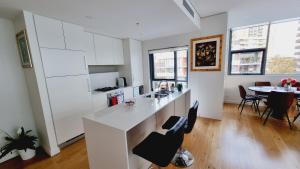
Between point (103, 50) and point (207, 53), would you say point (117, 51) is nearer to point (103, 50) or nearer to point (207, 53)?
point (103, 50)

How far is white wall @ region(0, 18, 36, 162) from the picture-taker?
2.04 meters

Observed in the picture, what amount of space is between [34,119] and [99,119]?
189cm

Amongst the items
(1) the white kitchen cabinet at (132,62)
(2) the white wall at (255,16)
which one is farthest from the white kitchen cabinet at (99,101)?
(2) the white wall at (255,16)

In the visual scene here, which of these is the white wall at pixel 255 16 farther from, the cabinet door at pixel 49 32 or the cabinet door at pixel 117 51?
the cabinet door at pixel 49 32

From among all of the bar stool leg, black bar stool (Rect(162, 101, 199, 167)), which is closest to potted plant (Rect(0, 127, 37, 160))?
black bar stool (Rect(162, 101, 199, 167))

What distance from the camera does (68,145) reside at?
2.43 m

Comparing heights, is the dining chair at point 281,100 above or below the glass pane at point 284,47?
below

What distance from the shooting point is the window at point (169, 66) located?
12.4 ft

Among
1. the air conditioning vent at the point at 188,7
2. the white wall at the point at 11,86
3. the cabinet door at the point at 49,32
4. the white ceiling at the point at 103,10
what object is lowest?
the white wall at the point at 11,86

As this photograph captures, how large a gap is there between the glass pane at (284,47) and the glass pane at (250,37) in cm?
18

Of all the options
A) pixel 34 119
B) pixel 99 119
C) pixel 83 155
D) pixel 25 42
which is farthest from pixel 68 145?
pixel 25 42

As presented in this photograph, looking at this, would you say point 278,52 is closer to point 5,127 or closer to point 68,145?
point 68,145

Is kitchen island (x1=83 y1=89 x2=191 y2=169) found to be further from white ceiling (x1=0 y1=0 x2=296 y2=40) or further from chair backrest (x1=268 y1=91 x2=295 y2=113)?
chair backrest (x1=268 y1=91 x2=295 y2=113)

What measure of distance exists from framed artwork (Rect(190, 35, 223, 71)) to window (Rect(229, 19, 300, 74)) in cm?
197
